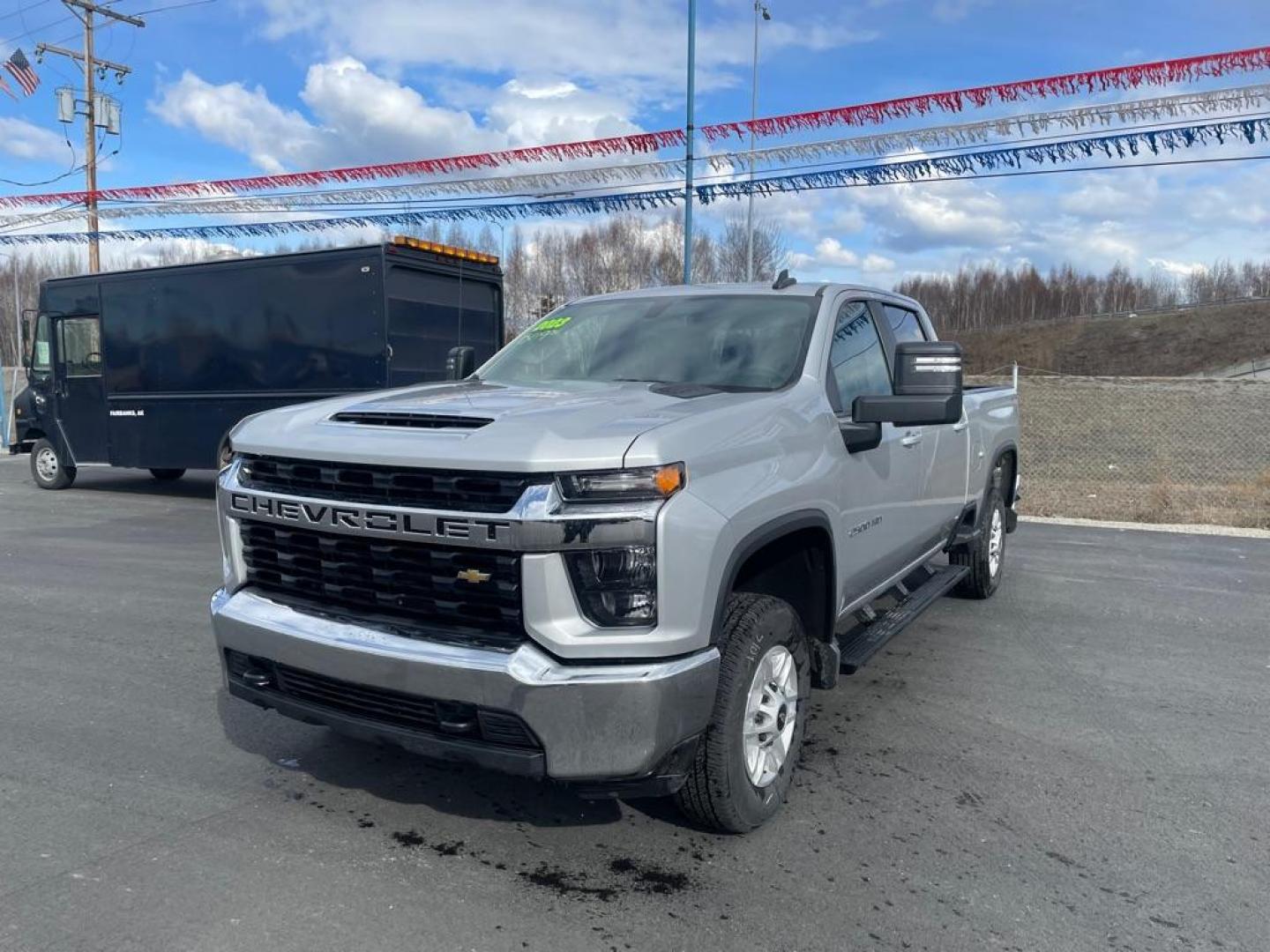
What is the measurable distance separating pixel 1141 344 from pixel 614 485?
260 feet

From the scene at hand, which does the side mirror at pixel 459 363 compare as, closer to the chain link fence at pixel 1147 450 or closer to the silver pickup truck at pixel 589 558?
the silver pickup truck at pixel 589 558

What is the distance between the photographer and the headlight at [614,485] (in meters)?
2.74

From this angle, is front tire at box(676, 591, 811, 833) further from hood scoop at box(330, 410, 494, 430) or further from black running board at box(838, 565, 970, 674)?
hood scoop at box(330, 410, 494, 430)

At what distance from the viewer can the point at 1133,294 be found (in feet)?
358

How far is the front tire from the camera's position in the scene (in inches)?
121

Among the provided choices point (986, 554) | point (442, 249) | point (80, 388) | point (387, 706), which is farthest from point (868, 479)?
point (80, 388)

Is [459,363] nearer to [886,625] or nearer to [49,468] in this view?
[886,625]

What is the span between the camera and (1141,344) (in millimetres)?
71375

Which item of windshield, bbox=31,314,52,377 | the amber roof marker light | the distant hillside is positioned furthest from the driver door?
the distant hillside

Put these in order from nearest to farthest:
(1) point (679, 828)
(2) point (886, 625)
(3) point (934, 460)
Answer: (1) point (679, 828) → (2) point (886, 625) → (3) point (934, 460)

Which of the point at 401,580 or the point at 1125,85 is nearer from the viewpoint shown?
the point at 401,580

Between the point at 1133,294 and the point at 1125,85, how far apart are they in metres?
112

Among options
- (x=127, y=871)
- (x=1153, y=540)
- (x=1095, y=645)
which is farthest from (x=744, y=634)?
(x=1153, y=540)

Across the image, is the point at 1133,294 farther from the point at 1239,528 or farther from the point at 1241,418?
the point at 1239,528
